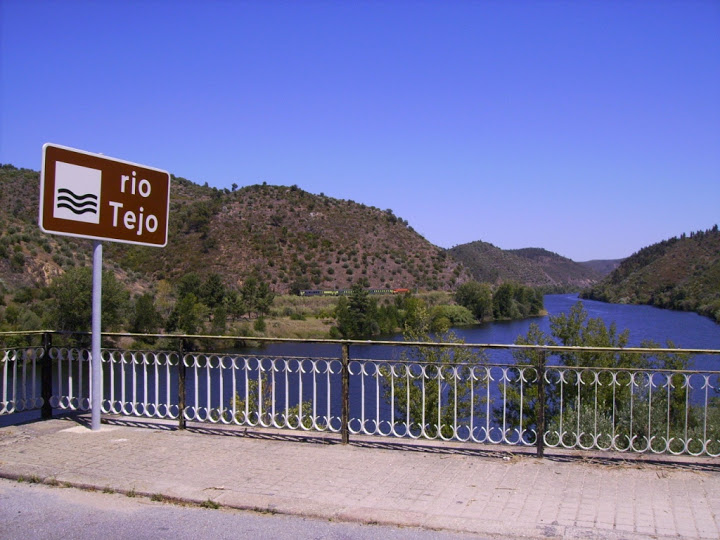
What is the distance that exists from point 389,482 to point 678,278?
8054 centimetres

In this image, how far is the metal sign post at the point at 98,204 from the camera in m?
6.45

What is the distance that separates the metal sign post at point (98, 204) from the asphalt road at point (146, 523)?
234cm

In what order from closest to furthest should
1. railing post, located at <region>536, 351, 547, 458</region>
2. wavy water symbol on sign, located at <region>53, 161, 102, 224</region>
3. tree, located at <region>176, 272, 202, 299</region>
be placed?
railing post, located at <region>536, 351, 547, 458</region>
wavy water symbol on sign, located at <region>53, 161, 102, 224</region>
tree, located at <region>176, 272, 202, 299</region>

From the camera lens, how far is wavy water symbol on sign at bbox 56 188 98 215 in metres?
6.53

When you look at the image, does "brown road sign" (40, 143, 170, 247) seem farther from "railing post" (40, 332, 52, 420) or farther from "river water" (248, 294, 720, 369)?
"river water" (248, 294, 720, 369)

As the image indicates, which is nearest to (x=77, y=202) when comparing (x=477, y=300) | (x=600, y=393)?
(x=600, y=393)

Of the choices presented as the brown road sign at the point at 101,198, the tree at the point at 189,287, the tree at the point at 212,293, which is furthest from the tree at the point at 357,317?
the brown road sign at the point at 101,198

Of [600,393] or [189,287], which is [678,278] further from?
[600,393]

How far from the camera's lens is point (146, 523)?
14.4 feet

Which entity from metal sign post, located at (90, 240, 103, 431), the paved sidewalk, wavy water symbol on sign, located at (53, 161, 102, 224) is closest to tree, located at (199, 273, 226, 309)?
metal sign post, located at (90, 240, 103, 431)

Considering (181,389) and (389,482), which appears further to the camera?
(181,389)

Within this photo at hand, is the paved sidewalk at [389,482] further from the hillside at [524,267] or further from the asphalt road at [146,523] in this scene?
the hillside at [524,267]

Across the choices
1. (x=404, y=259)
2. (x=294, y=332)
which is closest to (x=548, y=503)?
(x=294, y=332)

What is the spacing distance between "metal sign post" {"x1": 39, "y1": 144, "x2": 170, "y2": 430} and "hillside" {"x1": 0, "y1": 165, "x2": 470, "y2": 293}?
41.7 m
